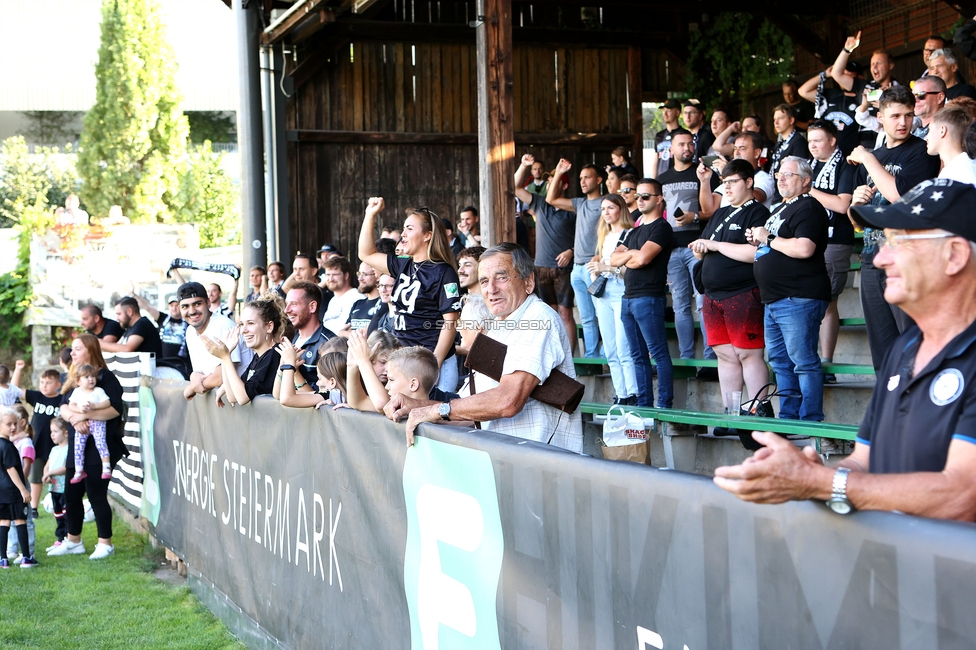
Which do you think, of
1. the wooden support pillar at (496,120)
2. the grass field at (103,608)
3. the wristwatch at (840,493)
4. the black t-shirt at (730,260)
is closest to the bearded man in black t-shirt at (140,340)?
the grass field at (103,608)

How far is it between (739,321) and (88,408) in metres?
5.53

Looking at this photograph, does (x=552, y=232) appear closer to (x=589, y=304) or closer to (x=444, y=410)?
(x=589, y=304)

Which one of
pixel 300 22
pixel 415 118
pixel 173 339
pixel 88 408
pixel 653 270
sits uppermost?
pixel 300 22

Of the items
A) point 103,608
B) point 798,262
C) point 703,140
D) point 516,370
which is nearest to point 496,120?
point 703,140

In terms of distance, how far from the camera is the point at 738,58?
563 inches

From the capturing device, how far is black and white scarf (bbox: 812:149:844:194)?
705 centimetres

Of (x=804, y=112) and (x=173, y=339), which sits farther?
(x=804, y=112)

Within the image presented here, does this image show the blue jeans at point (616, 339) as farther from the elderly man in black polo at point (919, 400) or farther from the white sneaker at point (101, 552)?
the elderly man in black polo at point (919, 400)

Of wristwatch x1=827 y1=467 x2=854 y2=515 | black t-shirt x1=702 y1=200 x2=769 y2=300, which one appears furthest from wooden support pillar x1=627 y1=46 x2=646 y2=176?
wristwatch x1=827 y1=467 x2=854 y2=515

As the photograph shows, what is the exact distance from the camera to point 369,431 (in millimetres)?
4156

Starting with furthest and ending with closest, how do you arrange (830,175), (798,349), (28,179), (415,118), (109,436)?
(28,179) < (415,118) < (109,436) < (830,175) < (798,349)

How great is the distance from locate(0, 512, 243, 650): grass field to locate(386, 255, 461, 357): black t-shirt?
6.83 feet

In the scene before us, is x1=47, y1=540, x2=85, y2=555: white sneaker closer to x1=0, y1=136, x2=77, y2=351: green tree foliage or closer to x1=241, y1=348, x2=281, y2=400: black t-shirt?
x1=241, y1=348, x2=281, y2=400: black t-shirt

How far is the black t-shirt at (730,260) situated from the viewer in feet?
21.3
